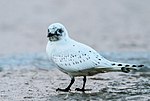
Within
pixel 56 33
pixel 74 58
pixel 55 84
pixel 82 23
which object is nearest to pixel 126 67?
Result: pixel 74 58

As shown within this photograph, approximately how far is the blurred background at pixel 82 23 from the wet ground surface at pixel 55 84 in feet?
13.7

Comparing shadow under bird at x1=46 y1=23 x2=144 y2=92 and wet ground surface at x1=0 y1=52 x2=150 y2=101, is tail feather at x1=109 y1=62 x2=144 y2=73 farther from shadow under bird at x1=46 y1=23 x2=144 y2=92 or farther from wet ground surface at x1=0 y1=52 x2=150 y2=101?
wet ground surface at x1=0 y1=52 x2=150 y2=101

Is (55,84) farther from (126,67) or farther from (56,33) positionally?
(126,67)

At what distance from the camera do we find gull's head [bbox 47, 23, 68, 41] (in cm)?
741

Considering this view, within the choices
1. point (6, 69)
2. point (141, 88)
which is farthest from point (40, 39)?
point (141, 88)

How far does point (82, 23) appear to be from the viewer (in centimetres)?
1794

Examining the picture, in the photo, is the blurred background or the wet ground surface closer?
the wet ground surface

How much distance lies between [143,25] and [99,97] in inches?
416

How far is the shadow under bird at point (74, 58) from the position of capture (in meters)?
7.28

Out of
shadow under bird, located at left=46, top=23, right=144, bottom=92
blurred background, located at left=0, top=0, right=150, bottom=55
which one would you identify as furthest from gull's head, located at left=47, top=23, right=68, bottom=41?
blurred background, located at left=0, top=0, right=150, bottom=55

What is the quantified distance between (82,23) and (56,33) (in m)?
10.5

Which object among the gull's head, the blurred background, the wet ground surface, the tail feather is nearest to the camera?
the tail feather

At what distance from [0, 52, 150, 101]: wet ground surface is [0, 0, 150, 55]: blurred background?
4162 mm

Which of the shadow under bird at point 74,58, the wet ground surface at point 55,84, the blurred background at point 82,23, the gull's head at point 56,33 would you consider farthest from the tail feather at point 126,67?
the blurred background at point 82,23
